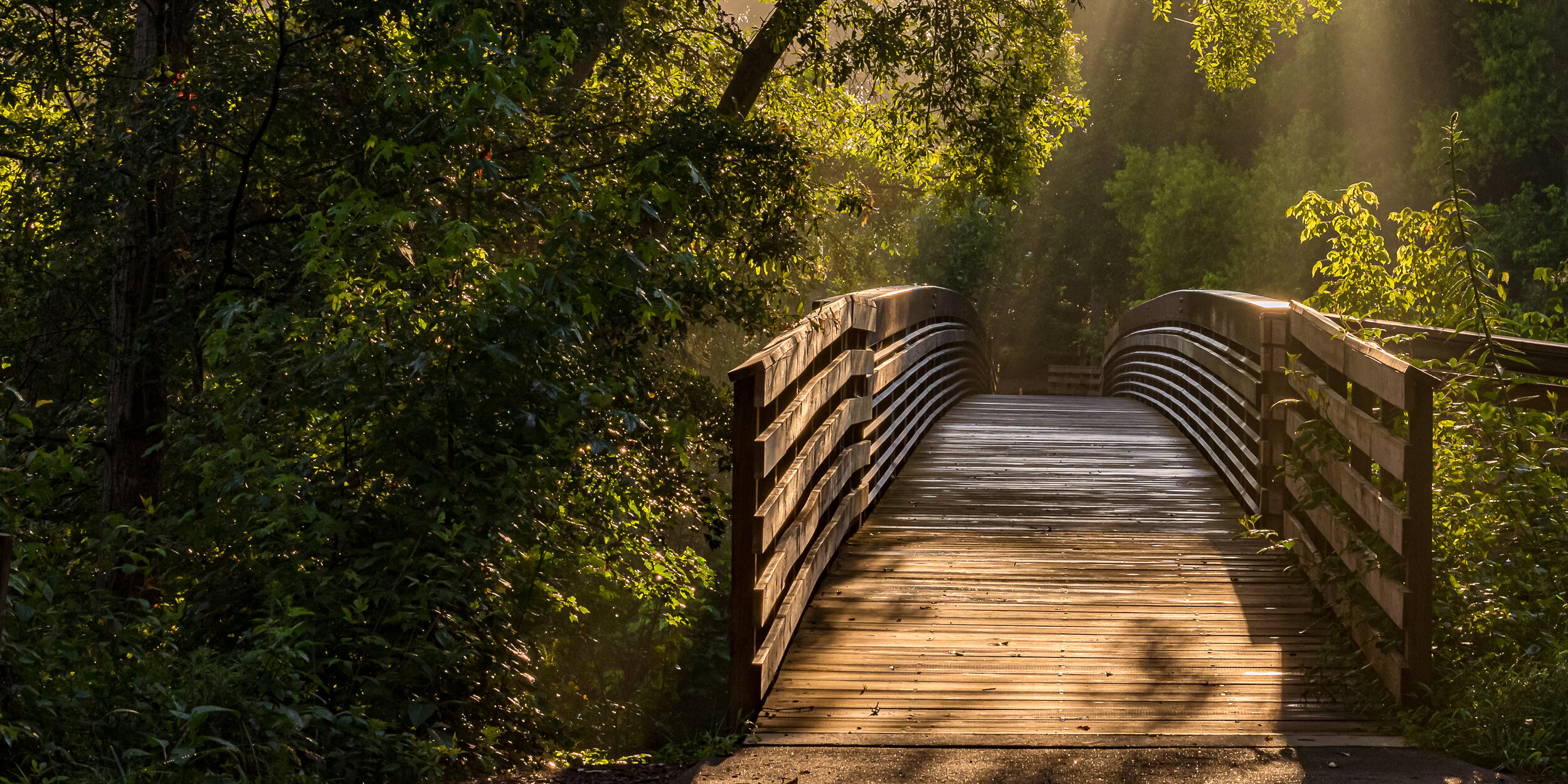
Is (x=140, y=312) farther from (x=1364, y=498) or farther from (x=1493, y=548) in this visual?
(x=1493, y=548)

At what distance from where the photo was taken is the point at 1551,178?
25.9m

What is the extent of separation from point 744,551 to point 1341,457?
271 centimetres

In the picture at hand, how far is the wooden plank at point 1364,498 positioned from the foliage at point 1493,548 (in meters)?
0.34

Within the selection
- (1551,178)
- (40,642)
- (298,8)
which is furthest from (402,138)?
(1551,178)

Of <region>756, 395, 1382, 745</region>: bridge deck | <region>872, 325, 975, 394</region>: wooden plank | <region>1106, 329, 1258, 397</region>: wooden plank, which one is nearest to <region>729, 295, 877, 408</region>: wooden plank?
<region>756, 395, 1382, 745</region>: bridge deck

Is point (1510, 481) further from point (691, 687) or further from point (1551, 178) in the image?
point (1551, 178)

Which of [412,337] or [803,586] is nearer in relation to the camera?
[412,337]

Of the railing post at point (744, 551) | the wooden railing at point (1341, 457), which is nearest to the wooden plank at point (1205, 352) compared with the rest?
the wooden railing at point (1341, 457)

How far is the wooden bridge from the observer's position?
436cm

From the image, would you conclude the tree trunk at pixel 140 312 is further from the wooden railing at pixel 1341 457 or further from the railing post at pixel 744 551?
the wooden railing at pixel 1341 457

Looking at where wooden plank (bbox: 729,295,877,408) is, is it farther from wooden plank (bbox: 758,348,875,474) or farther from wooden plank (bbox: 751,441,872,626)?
wooden plank (bbox: 751,441,872,626)

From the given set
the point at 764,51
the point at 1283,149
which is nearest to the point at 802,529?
the point at 764,51

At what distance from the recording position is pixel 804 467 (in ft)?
17.7

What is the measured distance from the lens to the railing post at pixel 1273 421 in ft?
22.4
